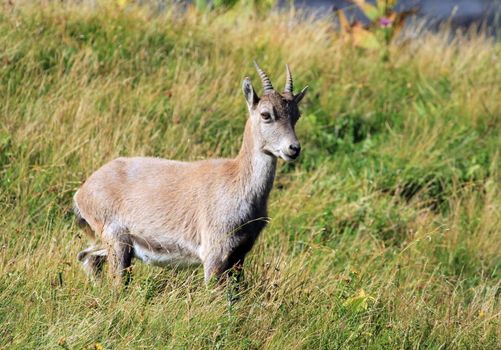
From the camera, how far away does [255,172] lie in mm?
6680

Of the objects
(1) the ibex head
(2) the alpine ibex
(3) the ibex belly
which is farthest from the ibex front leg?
(1) the ibex head

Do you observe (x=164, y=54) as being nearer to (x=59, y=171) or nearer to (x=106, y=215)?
(x=59, y=171)

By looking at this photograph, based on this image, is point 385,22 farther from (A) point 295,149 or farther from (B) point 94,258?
(B) point 94,258

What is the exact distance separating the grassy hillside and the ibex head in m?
0.83

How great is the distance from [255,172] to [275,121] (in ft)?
1.23

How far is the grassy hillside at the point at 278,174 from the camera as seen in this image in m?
6.03

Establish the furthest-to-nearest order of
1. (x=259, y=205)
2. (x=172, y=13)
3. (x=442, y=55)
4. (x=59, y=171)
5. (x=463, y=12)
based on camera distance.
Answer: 1. (x=463, y=12)
2. (x=442, y=55)
3. (x=172, y=13)
4. (x=59, y=171)
5. (x=259, y=205)

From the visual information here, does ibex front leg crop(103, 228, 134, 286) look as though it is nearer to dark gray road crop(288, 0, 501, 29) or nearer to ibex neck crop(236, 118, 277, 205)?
ibex neck crop(236, 118, 277, 205)

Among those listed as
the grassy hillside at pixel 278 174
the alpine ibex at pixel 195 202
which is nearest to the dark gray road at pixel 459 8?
the grassy hillside at pixel 278 174

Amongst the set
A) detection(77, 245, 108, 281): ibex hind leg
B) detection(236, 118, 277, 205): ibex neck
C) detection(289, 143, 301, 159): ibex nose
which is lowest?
detection(77, 245, 108, 281): ibex hind leg

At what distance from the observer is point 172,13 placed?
11.0m

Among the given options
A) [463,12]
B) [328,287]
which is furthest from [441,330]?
[463,12]

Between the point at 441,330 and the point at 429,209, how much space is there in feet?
9.57

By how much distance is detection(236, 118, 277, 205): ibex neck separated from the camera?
6.64 metres
